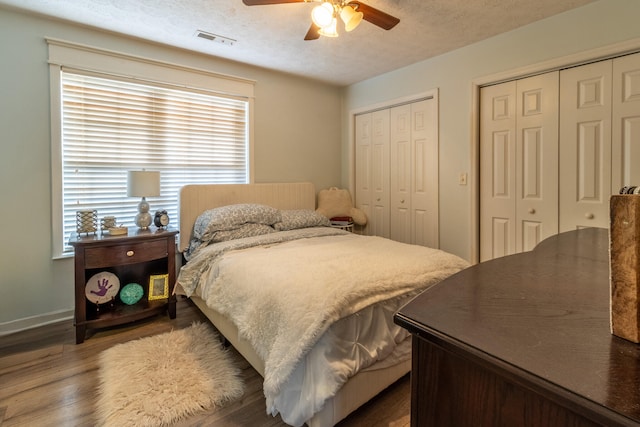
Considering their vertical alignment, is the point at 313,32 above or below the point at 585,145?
above

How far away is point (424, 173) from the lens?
3.40 meters

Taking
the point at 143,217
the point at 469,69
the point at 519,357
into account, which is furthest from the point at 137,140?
the point at 519,357

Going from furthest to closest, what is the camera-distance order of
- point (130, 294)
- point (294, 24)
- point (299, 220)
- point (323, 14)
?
point (299, 220)
point (130, 294)
point (294, 24)
point (323, 14)

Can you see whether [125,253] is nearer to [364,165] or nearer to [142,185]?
[142,185]

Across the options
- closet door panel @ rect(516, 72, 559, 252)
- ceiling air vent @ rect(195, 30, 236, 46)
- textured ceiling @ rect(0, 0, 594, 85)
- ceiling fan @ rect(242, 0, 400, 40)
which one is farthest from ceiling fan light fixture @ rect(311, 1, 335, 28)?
closet door panel @ rect(516, 72, 559, 252)

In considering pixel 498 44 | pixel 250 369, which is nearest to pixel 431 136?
pixel 498 44

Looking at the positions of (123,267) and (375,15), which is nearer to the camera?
(375,15)

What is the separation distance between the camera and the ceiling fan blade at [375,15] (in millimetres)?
1863

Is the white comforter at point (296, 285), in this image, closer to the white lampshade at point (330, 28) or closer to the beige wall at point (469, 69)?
the beige wall at point (469, 69)

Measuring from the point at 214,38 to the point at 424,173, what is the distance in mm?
2426

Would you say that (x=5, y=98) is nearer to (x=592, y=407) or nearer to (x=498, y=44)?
(x=592, y=407)

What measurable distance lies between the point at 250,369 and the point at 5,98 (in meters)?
2.68

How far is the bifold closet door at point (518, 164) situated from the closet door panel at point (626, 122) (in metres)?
0.35

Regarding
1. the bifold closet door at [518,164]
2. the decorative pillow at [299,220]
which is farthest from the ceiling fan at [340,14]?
the decorative pillow at [299,220]
